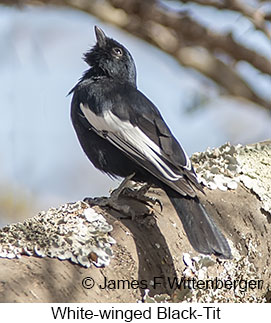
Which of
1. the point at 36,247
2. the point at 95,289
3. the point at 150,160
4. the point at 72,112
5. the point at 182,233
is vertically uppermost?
the point at 72,112

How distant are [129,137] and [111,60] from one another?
890 millimetres

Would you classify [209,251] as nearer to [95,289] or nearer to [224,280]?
[224,280]

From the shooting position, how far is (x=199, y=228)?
2.55 meters

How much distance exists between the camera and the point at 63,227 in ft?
7.77

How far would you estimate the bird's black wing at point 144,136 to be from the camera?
9.25ft

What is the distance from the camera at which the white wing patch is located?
287cm

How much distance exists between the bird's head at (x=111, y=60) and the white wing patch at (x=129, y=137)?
1.37 feet

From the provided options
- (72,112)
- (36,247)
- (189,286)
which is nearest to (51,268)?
(36,247)

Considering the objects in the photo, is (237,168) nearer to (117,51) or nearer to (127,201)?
(127,201)

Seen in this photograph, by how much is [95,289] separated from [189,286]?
1.35 ft

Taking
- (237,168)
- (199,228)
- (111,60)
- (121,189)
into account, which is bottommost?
(199,228)

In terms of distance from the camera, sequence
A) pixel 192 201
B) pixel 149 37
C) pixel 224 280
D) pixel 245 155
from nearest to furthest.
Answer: pixel 224 280, pixel 192 201, pixel 245 155, pixel 149 37

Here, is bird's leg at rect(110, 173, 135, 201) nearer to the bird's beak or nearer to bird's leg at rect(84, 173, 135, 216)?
bird's leg at rect(84, 173, 135, 216)

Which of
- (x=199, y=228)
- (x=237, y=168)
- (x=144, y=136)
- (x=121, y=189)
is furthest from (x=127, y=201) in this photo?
(x=237, y=168)
